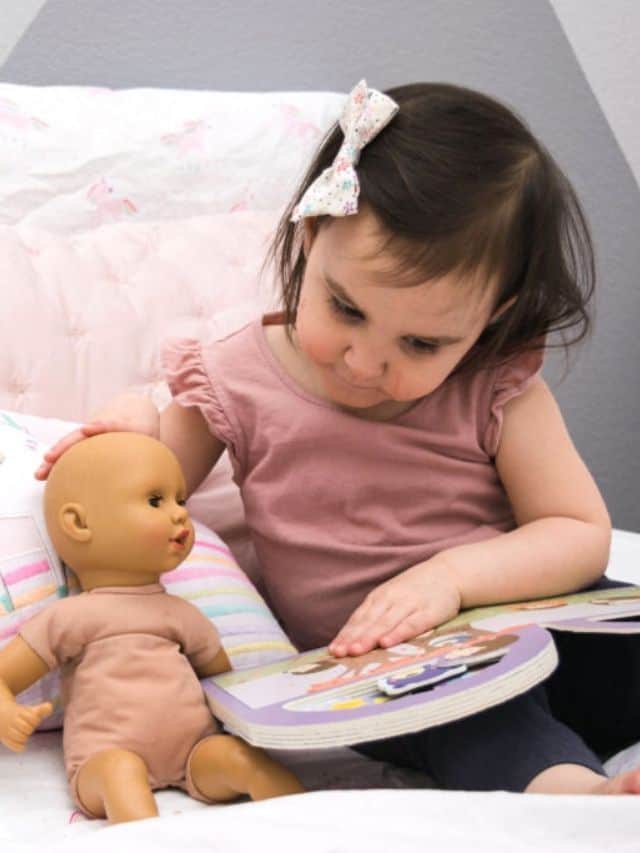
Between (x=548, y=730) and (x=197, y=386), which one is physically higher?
(x=197, y=386)

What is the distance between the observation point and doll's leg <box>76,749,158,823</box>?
0.83 metres

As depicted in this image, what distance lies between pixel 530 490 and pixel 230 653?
0.97 ft

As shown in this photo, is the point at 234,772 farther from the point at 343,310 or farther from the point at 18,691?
the point at 343,310

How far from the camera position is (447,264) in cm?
95

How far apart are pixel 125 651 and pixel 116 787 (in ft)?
0.34

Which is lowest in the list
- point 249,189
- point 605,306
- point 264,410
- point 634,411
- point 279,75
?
point 634,411

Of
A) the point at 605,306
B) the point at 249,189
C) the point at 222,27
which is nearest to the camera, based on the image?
the point at 249,189

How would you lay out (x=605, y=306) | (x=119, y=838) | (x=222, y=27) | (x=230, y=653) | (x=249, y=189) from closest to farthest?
(x=119, y=838) < (x=230, y=653) < (x=249, y=189) < (x=222, y=27) < (x=605, y=306)

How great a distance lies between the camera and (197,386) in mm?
1130

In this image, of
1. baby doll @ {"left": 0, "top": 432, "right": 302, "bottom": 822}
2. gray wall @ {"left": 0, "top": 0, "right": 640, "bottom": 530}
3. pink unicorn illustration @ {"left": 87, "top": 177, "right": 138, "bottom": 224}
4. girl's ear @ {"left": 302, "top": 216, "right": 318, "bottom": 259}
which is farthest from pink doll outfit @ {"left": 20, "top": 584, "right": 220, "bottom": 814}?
gray wall @ {"left": 0, "top": 0, "right": 640, "bottom": 530}

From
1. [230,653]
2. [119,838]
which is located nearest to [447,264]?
[230,653]

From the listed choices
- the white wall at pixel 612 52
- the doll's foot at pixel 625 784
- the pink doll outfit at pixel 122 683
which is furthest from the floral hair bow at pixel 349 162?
the white wall at pixel 612 52

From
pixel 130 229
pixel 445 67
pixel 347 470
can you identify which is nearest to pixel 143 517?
pixel 347 470

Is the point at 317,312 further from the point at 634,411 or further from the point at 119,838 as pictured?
the point at 634,411
